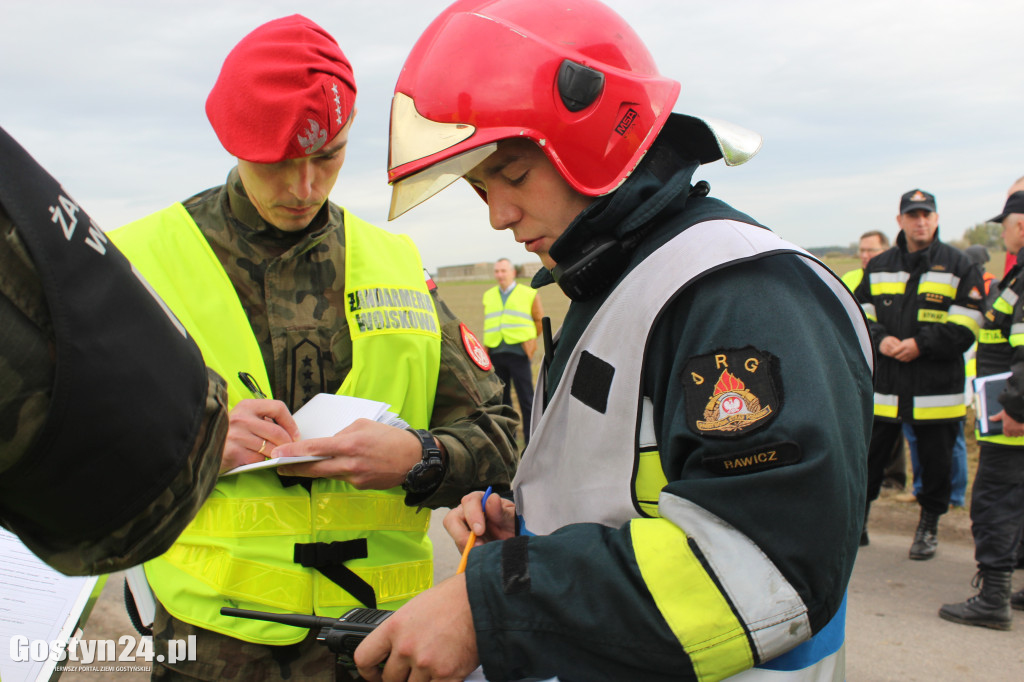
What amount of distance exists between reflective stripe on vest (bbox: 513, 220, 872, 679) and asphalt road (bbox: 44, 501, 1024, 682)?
292 cm

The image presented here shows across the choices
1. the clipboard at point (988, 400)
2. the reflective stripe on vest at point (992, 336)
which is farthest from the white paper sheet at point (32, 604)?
the reflective stripe on vest at point (992, 336)

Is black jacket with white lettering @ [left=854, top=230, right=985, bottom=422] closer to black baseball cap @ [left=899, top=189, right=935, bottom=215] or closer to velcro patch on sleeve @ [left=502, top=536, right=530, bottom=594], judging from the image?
Answer: black baseball cap @ [left=899, top=189, right=935, bottom=215]

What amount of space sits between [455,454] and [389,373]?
0.29 m

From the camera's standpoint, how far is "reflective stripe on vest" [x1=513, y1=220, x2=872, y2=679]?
1074 mm

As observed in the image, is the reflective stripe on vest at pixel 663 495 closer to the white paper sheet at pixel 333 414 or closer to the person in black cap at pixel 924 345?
the white paper sheet at pixel 333 414

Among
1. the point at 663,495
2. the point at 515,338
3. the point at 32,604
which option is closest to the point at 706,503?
the point at 663,495

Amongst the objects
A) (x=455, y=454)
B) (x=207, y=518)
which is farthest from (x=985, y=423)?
(x=207, y=518)

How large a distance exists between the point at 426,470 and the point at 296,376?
1.45 ft

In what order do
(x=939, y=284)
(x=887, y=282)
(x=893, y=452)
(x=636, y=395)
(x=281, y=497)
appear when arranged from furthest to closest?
(x=893, y=452) < (x=887, y=282) < (x=939, y=284) < (x=281, y=497) < (x=636, y=395)

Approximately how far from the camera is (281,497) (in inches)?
75.4

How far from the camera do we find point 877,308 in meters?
5.56

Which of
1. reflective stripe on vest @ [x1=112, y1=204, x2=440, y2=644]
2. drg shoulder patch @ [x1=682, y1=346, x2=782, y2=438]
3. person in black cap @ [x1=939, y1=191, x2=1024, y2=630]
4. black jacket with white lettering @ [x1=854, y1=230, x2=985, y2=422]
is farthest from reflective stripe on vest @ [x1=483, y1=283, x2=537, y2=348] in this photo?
drg shoulder patch @ [x1=682, y1=346, x2=782, y2=438]

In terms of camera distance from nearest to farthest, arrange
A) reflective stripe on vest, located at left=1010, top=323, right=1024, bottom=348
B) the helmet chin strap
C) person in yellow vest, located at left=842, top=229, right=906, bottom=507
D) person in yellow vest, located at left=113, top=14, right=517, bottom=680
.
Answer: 1. the helmet chin strap
2. person in yellow vest, located at left=113, top=14, right=517, bottom=680
3. reflective stripe on vest, located at left=1010, top=323, right=1024, bottom=348
4. person in yellow vest, located at left=842, top=229, right=906, bottom=507

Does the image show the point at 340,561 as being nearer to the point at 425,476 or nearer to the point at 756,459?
the point at 425,476
